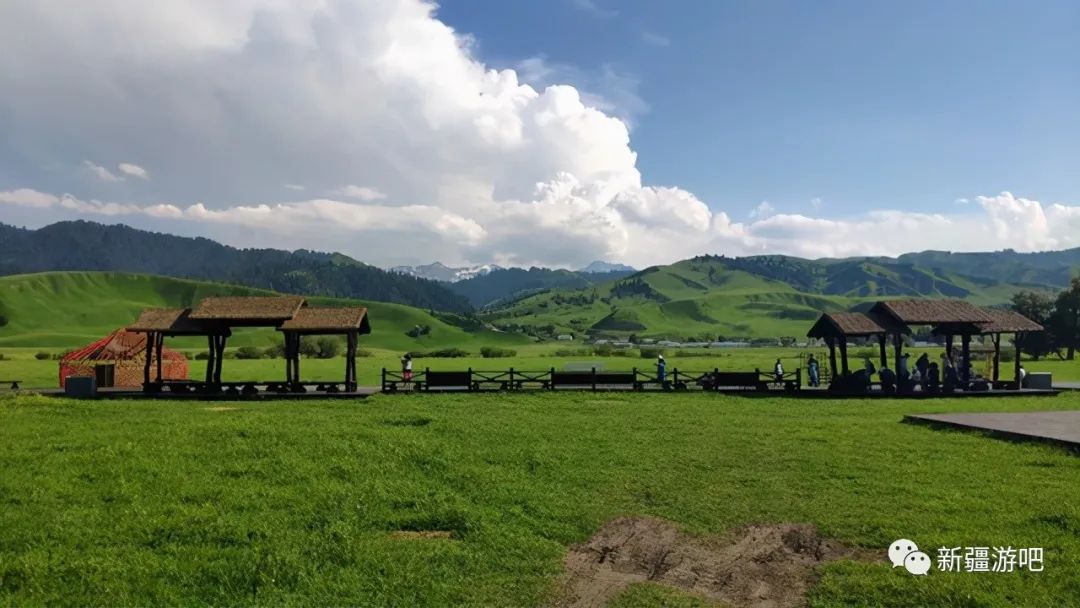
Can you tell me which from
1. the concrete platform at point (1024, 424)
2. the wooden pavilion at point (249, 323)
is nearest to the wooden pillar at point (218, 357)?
the wooden pavilion at point (249, 323)

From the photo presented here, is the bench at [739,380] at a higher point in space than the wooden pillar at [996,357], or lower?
lower

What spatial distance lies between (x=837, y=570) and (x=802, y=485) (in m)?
4.95

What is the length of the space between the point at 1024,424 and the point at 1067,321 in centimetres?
6656

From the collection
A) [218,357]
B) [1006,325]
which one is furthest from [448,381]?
[1006,325]

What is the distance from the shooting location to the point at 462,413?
86.3ft

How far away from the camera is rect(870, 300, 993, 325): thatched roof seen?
119 ft

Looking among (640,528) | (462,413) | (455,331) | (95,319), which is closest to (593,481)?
(640,528)

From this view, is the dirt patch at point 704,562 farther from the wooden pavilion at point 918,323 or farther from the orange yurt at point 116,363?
Answer: the orange yurt at point 116,363

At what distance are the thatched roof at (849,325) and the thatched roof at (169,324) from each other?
1318 inches

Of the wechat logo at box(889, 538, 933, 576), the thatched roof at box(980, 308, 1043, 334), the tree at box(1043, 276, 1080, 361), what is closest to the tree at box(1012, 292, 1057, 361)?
the tree at box(1043, 276, 1080, 361)

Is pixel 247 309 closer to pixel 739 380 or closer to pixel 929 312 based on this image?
pixel 739 380

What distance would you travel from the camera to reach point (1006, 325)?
37531 millimetres

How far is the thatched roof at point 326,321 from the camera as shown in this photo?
115ft

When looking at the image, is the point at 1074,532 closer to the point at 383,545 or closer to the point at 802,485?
the point at 802,485
